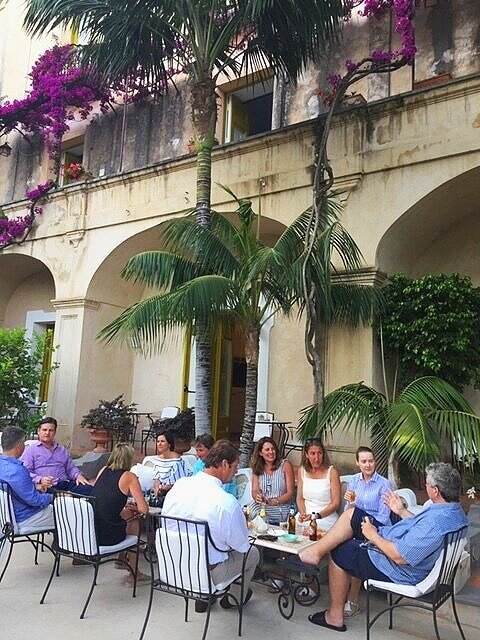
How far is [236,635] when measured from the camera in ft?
12.5

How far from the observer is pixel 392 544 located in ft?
12.1

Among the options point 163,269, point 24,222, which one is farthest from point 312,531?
point 24,222

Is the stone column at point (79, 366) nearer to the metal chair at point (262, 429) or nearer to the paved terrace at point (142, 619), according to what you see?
the metal chair at point (262, 429)

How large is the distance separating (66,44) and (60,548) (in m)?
12.9

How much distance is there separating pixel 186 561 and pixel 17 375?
19.5ft

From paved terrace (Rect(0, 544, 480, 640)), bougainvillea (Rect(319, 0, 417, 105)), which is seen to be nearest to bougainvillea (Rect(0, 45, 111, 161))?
bougainvillea (Rect(319, 0, 417, 105))

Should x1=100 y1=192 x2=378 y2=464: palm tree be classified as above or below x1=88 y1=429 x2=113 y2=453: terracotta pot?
above

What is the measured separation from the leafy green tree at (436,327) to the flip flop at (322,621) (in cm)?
378

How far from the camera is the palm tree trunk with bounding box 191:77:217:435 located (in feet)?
23.3

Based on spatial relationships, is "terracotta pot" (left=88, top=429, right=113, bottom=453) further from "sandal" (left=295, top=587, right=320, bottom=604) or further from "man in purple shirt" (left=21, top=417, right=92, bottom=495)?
"sandal" (left=295, top=587, right=320, bottom=604)

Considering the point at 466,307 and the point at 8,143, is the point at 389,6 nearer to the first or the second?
the point at 466,307

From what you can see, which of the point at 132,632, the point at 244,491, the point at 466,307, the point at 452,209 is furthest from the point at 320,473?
the point at 452,209

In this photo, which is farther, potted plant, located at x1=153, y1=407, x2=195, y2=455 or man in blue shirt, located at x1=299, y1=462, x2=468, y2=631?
potted plant, located at x1=153, y1=407, x2=195, y2=455

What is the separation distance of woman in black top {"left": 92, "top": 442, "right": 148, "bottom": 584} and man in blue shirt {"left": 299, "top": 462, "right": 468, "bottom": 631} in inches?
56.7
